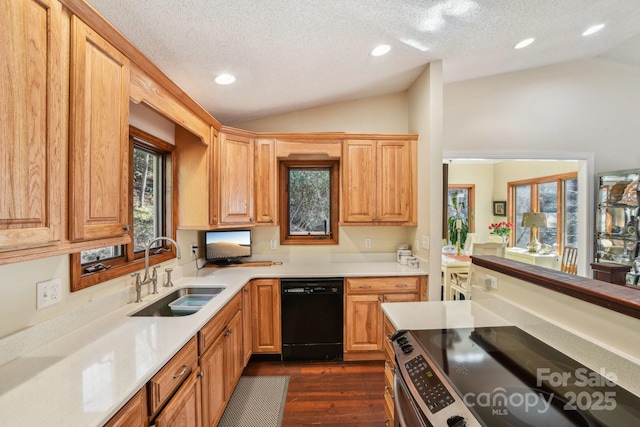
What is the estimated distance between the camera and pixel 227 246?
3.05 m

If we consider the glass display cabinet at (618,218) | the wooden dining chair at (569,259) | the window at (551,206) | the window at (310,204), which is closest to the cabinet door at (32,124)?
the window at (310,204)

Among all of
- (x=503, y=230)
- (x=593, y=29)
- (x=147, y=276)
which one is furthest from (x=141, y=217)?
(x=503, y=230)

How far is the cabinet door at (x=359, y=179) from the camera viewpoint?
3.03 metres

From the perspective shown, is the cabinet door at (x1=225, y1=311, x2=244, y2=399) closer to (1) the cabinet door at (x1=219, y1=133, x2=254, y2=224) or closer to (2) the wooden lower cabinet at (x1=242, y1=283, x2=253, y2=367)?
(2) the wooden lower cabinet at (x1=242, y1=283, x2=253, y2=367)

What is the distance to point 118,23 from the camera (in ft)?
4.85

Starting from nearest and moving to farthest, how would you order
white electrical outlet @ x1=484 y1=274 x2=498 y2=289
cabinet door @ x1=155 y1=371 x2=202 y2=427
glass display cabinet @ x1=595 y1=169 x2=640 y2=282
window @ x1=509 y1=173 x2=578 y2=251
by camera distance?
cabinet door @ x1=155 y1=371 x2=202 y2=427 → white electrical outlet @ x1=484 y1=274 x2=498 y2=289 → glass display cabinet @ x1=595 y1=169 x2=640 y2=282 → window @ x1=509 y1=173 x2=578 y2=251

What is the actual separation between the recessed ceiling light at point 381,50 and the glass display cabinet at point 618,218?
318 cm

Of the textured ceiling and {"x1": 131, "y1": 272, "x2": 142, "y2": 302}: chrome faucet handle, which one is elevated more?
the textured ceiling

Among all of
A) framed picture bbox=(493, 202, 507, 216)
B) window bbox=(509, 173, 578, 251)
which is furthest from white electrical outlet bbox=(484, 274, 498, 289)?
framed picture bbox=(493, 202, 507, 216)

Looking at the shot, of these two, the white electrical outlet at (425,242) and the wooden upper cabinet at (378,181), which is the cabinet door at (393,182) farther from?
the white electrical outlet at (425,242)

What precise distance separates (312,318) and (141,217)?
1748 millimetres

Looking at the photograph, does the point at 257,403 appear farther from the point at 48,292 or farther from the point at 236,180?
the point at 236,180

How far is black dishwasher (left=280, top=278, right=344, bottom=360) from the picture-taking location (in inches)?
107

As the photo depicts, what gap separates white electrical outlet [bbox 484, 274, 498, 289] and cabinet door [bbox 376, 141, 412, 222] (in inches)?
57.0
